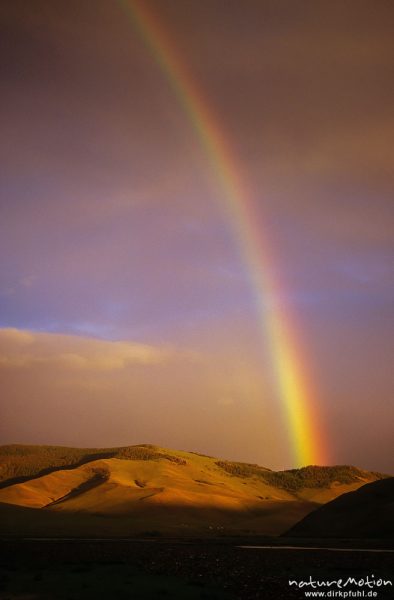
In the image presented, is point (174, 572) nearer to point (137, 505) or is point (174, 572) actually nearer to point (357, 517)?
point (357, 517)

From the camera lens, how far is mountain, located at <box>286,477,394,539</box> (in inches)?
3125

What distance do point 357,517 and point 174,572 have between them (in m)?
57.7

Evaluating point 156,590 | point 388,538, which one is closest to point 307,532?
point 388,538

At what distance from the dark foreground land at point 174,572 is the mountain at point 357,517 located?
30.3 meters

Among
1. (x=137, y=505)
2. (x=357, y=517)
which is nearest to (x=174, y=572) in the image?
(x=357, y=517)

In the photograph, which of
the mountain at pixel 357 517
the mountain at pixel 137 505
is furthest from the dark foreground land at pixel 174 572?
the mountain at pixel 137 505

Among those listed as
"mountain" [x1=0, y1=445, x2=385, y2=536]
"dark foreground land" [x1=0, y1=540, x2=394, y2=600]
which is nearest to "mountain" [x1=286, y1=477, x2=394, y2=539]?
"mountain" [x1=0, y1=445, x2=385, y2=536]

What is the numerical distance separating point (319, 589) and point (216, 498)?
13220 centimetres

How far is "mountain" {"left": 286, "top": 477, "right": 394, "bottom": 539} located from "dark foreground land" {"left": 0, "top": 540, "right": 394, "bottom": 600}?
30330 mm

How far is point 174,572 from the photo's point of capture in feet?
122

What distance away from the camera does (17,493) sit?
15650 centimetres

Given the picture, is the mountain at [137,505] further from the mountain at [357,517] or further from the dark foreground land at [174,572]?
the dark foreground land at [174,572]

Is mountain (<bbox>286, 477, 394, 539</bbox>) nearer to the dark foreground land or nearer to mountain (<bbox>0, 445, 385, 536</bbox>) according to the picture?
mountain (<bbox>0, 445, 385, 536</bbox>)

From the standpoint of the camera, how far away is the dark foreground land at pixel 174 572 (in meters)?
29.4
